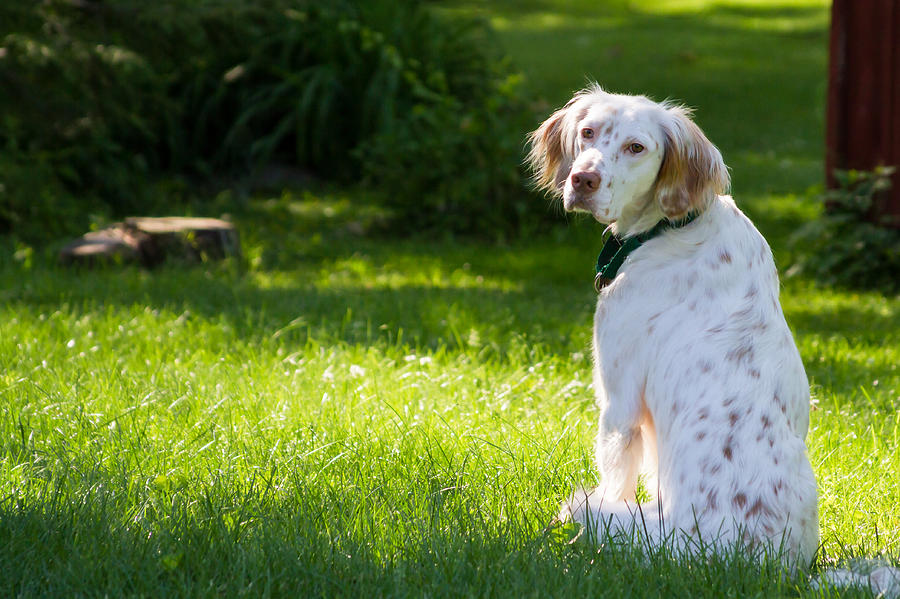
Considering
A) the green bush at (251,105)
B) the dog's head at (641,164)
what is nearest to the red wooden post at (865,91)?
the green bush at (251,105)

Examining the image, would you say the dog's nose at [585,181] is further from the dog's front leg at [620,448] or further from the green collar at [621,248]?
the dog's front leg at [620,448]

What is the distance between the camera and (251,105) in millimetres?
10367

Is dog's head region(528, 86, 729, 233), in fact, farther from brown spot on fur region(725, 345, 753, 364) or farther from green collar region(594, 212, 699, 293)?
brown spot on fur region(725, 345, 753, 364)

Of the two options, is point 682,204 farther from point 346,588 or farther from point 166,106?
point 166,106

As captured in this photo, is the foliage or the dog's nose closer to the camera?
A: the dog's nose

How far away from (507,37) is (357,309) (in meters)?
16.4

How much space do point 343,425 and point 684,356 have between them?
57.9 inches

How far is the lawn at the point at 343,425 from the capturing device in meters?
2.67

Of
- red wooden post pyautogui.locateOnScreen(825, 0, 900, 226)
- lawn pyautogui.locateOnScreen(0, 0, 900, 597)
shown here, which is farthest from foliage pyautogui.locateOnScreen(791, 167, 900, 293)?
lawn pyautogui.locateOnScreen(0, 0, 900, 597)

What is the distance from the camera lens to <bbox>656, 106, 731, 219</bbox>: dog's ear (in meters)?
2.88

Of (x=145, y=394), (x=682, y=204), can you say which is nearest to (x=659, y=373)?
(x=682, y=204)

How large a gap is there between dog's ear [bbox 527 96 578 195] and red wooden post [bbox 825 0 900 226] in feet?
14.7

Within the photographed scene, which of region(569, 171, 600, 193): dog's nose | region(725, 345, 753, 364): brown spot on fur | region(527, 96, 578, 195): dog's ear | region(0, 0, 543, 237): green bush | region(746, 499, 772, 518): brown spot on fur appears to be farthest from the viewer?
region(0, 0, 543, 237): green bush

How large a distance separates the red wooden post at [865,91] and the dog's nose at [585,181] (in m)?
4.84
